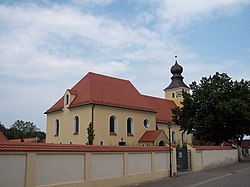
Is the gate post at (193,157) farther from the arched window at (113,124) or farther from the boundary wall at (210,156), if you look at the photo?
the arched window at (113,124)

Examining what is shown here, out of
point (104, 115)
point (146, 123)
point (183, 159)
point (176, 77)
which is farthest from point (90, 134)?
point (176, 77)

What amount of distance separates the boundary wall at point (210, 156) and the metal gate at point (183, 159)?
1.03 feet

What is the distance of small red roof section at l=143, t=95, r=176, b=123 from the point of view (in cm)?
4661

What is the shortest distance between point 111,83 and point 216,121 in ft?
48.6

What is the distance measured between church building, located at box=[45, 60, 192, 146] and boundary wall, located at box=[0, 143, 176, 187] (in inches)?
686

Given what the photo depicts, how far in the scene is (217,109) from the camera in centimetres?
3130

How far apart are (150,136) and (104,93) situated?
7.81m

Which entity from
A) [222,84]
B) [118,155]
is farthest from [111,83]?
[118,155]

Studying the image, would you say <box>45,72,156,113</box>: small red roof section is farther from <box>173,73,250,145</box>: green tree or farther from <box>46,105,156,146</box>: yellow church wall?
<box>173,73,250,145</box>: green tree

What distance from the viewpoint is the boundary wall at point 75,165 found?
1077 centimetres

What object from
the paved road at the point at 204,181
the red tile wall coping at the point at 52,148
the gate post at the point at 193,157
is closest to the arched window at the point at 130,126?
the gate post at the point at 193,157

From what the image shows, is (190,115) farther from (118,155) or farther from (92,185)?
(92,185)

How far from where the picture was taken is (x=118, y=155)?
50.9ft

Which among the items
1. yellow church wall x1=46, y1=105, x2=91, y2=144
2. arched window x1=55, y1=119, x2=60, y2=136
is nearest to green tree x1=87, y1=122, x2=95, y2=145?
yellow church wall x1=46, y1=105, x2=91, y2=144
